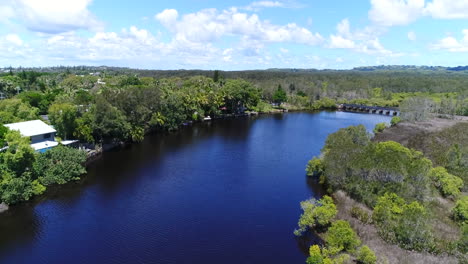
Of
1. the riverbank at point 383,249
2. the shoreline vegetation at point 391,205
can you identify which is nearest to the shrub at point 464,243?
the shoreline vegetation at point 391,205

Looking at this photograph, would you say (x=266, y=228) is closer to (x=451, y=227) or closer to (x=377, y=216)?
(x=377, y=216)

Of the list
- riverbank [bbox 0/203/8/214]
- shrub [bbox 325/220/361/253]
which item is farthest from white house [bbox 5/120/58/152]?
shrub [bbox 325/220/361/253]

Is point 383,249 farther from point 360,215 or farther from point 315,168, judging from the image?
point 315,168

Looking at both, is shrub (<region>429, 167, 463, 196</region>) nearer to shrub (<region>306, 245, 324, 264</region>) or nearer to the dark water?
the dark water

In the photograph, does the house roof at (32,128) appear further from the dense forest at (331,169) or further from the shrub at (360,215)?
the shrub at (360,215)

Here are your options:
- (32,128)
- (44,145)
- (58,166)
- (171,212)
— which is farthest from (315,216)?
(32,128)
